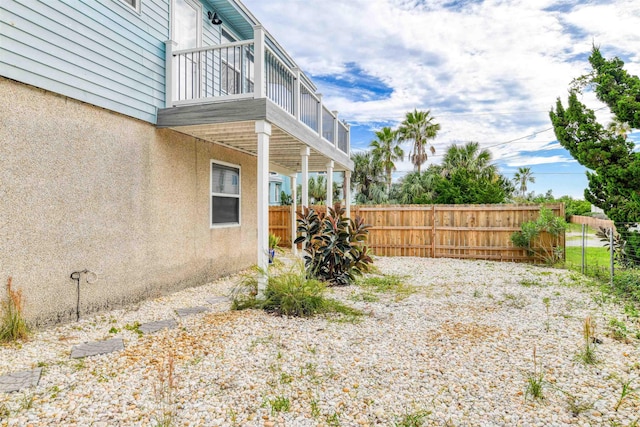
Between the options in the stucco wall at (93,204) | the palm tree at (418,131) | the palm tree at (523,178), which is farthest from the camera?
the palm tree at (523,178)

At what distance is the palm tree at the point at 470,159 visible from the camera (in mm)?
20425

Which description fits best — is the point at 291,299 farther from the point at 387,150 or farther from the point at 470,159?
the point at 387,150

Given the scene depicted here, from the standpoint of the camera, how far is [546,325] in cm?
456

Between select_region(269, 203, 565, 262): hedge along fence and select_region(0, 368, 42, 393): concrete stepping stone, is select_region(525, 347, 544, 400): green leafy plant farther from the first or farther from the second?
select_region(269, 203, 565, 262): hedge along fence

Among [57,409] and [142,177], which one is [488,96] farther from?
[57,409]

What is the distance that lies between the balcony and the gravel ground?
279 cm

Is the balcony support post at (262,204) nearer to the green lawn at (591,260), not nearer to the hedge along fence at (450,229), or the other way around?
the hedge along fence at (450,229)

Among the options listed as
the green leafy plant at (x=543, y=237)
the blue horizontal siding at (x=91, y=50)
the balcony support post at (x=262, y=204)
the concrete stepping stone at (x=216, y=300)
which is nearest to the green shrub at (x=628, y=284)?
the green leafy plant at (x=543, y=237)

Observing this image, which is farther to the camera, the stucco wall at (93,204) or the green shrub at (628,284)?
the green shrub at (628,284)

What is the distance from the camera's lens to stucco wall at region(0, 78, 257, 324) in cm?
380

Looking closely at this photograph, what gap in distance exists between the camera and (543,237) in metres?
10.2

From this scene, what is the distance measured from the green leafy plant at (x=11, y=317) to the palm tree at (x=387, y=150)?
847 inches

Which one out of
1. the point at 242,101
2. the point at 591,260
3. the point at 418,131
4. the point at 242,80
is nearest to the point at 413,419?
the point at 242,101

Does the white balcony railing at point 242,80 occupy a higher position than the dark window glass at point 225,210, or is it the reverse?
the white balcony railing at point 242,80
